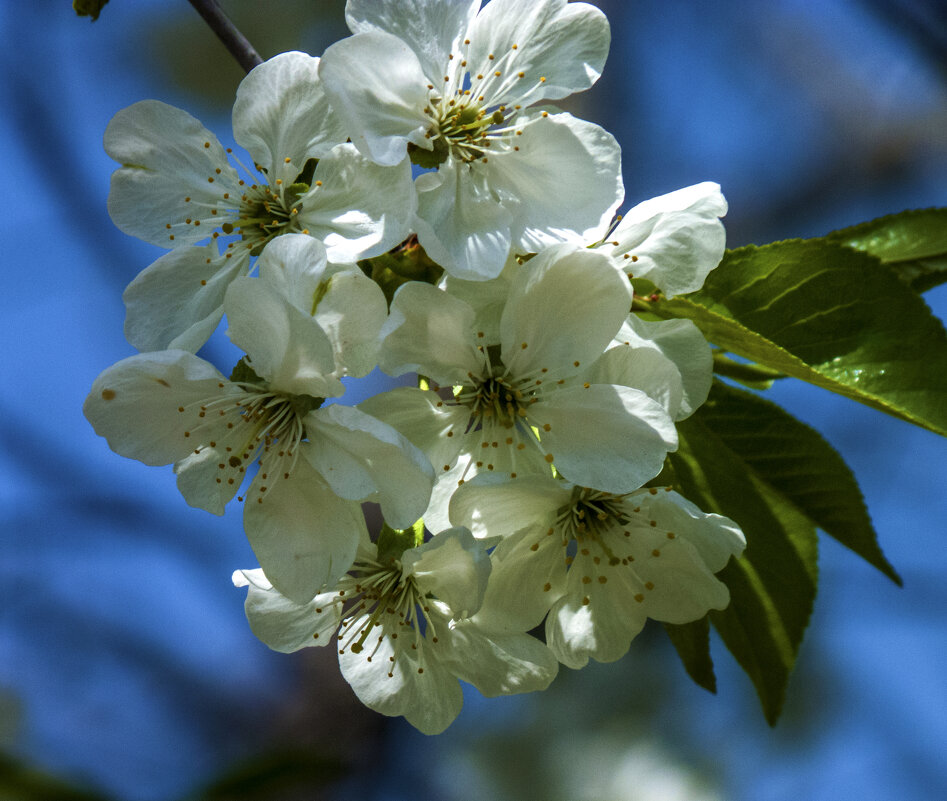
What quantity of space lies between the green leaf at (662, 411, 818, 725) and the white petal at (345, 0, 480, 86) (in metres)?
0.60

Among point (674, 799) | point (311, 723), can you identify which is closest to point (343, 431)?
point (311, 723)

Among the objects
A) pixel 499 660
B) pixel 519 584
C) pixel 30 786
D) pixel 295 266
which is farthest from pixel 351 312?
pixel 30 786

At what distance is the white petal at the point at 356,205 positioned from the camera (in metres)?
1.04

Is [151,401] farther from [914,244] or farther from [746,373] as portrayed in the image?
[914,244]

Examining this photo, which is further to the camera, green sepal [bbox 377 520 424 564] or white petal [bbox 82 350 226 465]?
green sepal [bbox 377 520 424 564]

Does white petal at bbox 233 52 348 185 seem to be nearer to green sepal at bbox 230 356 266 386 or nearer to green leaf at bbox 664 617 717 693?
green sepal at bbox 230 356 266 386

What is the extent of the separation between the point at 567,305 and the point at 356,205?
0.28 meters

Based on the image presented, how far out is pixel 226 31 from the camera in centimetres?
126

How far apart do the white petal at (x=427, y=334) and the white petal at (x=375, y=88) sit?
166mm

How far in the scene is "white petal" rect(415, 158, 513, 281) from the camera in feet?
3.38

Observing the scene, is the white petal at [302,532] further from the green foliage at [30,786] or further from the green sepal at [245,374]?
the green foliage at [30,786]

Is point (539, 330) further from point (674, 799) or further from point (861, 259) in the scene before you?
point (674, 799)

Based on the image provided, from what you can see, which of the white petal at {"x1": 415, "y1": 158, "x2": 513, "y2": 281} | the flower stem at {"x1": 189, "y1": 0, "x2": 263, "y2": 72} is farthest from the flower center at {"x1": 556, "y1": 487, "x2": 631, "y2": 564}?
the flower stem at {"x1": 189, "y1": 0, "x2": 263, "y2": 72}

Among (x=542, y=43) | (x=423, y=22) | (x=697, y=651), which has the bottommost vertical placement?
(x=697, y=651)
